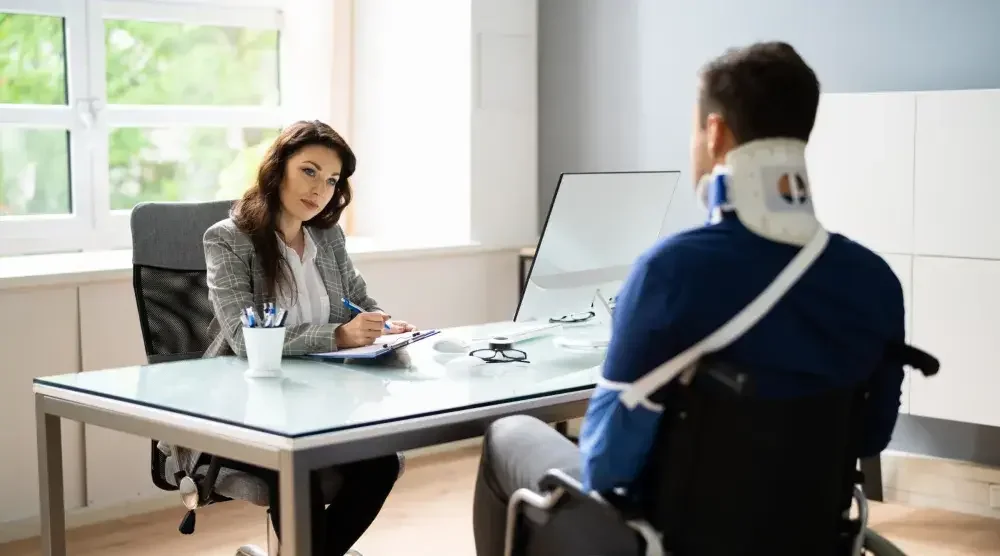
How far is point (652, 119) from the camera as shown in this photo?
4.93 metres

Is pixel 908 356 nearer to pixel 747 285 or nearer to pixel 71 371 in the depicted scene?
pixel 747 285

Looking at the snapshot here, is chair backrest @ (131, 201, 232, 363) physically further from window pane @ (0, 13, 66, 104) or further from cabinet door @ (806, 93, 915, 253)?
cabinet door @ (806, 93, 915, 253)

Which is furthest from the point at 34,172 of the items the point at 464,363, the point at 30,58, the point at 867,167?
the point at 867,167

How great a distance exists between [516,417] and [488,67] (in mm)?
2938

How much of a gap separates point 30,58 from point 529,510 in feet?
10.2

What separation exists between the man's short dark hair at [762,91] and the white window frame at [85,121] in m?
3.17

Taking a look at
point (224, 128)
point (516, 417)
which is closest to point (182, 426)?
point (516, 417)

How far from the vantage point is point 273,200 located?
2988mm

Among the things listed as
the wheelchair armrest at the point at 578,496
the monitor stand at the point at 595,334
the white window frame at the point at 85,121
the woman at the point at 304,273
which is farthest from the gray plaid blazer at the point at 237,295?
the white window frame at the point at 85,121

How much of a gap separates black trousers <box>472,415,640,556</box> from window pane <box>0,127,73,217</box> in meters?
2.80

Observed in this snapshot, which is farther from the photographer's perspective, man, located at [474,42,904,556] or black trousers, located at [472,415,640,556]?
black trousers, located at [472,415,640,556]

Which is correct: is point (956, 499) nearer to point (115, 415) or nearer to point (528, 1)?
point (528, 1)

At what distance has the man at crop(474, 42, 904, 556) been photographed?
5.67 ft

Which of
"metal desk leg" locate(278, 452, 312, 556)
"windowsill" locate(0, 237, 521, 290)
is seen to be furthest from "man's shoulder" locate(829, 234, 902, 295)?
"windowsill" locate(0, 237, 521, 290)
